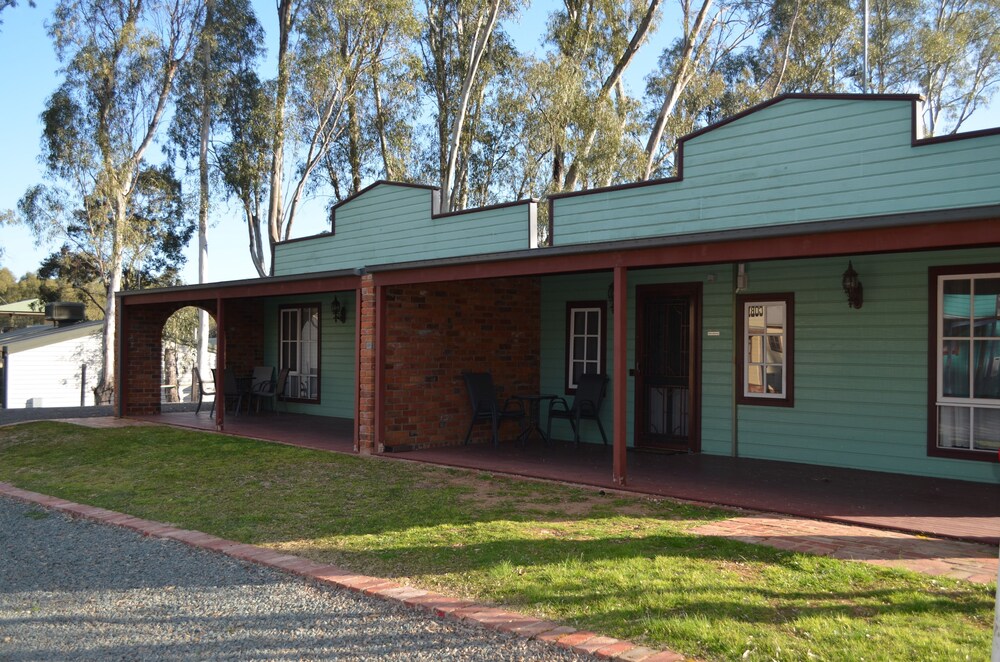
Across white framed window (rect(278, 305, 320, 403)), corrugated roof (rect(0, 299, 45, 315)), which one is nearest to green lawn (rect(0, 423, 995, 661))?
white framed window (rect(278, 305, 320, 403))

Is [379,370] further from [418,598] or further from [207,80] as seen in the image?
[207,80]

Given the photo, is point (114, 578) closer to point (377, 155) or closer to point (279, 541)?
point (279, 541)

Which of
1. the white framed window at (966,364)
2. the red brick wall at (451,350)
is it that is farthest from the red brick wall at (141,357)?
the white framed window at (966,364)

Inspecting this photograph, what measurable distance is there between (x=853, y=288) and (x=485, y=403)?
4401 millimetres

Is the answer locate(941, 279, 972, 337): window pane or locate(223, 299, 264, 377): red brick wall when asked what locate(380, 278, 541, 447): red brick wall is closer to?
locate(941, 279, 972, 337): window pane

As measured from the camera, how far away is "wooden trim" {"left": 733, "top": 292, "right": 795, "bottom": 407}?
8.37 meters

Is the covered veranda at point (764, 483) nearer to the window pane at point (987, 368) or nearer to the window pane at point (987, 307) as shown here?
the window pane at point (987, 368)

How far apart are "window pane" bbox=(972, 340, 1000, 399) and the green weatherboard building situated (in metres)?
0.02

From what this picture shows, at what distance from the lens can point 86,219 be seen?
73.8ft

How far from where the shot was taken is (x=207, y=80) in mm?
23719

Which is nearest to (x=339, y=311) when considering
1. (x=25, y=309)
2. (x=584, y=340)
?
(x=584, y=340)

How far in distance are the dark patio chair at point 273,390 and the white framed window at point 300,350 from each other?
0.14 metres

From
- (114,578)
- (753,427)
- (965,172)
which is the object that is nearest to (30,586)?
(114,578)

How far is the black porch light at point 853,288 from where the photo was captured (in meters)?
7.77
